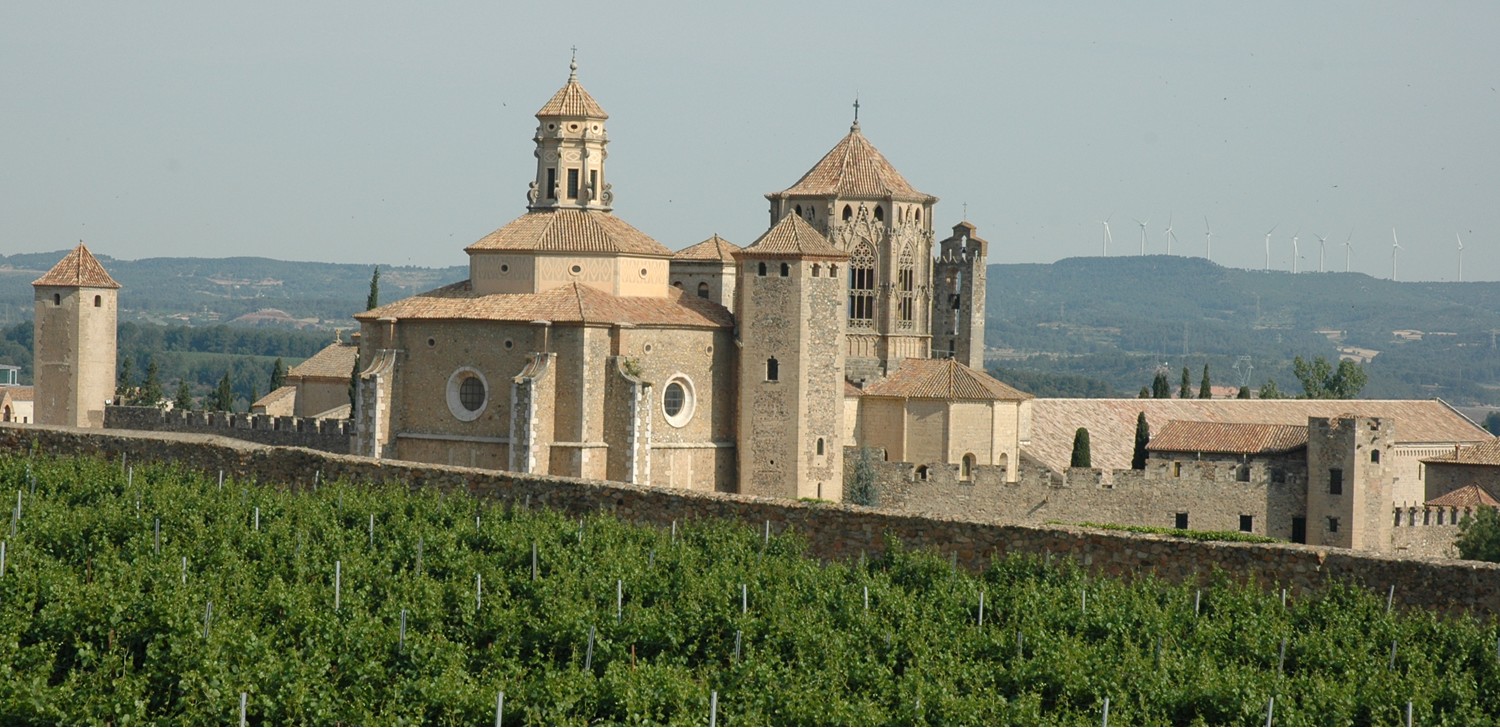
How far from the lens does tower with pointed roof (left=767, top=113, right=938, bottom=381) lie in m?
60.4

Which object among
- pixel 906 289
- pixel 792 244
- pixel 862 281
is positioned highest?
pixel 792 244

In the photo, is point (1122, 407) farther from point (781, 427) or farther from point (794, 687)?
point (794, 687)

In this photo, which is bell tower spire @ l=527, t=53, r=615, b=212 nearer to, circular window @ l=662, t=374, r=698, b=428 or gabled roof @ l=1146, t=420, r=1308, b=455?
circular window @ l=662, t=374, r=698, b=428

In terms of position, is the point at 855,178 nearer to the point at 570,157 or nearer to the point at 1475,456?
the point at 570,157

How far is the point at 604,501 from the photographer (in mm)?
31781

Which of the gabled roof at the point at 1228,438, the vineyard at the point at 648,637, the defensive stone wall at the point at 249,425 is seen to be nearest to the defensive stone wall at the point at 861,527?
the vineyard at the point at 648,637

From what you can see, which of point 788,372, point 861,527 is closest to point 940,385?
point 788,372

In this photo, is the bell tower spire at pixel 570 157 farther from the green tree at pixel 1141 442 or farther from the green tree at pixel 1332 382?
the green tree at pixel 1332 382

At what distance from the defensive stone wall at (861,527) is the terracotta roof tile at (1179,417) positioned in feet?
82.3

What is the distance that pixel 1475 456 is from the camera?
59.2 metres

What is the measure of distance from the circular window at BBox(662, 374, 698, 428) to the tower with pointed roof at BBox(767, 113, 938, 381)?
10.8 meters

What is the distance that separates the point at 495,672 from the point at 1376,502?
3347 cm

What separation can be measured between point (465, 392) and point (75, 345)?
19.4 m

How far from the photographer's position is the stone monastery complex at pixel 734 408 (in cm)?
4856
